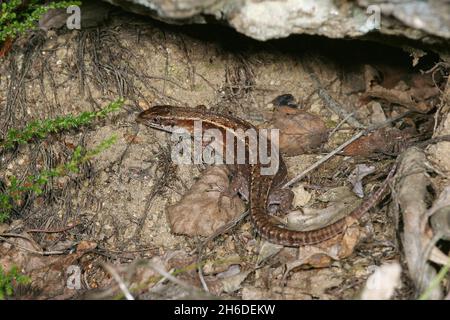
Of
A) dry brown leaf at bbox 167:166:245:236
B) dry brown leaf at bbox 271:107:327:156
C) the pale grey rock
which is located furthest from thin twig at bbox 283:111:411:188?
the pale grey rock

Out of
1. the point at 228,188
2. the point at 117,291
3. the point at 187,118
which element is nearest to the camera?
the point at 117,291

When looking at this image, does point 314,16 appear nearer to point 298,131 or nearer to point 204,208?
point 298,131

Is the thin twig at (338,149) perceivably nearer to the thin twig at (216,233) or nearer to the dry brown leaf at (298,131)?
the dry brown leaf at (298,131)

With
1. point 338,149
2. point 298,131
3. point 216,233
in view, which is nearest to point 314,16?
point 338,149

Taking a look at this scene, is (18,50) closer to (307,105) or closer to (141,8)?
(141,8)

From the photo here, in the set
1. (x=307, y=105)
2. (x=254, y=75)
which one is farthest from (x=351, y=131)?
(x=254, y=75)

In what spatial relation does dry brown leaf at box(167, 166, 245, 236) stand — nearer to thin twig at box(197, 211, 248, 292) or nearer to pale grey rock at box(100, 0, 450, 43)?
thin twig at box(197, 211, 248, 292)

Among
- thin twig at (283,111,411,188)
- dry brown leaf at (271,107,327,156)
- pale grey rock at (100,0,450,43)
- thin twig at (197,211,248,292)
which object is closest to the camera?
pale grey rock at (100,0,450,43)
